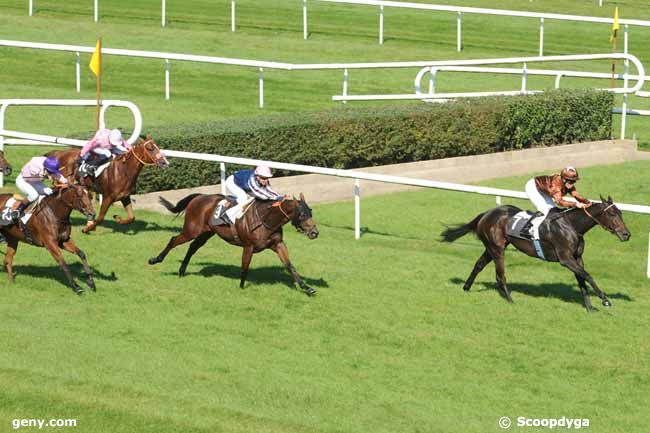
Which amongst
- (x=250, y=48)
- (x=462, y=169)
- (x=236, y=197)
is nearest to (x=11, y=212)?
(x=236, y=197)

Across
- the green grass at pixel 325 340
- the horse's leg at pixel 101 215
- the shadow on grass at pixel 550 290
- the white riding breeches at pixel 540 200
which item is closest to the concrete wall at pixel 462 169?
the horse's leg at pixel 101 215

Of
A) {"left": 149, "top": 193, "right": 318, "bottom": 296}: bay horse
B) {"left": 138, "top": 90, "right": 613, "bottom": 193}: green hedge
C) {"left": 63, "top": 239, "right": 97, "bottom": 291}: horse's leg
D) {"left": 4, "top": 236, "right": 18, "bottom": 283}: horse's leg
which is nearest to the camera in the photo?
{"left": 63, "top": 239, "right": 97, "bottom": 291}: horse's leg

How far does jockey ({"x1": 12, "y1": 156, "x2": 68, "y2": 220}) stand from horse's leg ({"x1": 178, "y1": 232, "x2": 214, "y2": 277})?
164 centimetres

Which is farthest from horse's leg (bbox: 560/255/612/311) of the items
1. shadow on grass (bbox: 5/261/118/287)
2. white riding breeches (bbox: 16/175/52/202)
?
white riding breeches (bbox: 16/175/52/202)

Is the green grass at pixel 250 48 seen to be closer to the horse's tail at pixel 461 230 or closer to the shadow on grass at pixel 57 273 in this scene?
the shadow on grass at pixel 57 273

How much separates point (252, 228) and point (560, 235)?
3272 millimetres

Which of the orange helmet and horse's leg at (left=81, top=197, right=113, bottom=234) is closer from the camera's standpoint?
the orange helmet

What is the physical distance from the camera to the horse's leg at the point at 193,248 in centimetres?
1543

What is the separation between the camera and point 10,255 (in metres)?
14.9

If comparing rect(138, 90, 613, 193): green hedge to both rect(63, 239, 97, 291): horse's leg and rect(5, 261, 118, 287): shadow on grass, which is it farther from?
rect(63, 239, 97, 291): horse's leg

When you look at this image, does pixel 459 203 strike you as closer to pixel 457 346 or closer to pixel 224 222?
pixel 224 222

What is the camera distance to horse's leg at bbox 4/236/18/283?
48.7 feet

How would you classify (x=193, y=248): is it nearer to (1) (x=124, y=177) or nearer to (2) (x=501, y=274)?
(1) (x=124, y=177)

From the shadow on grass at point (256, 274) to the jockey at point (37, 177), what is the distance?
1671 millimetres
